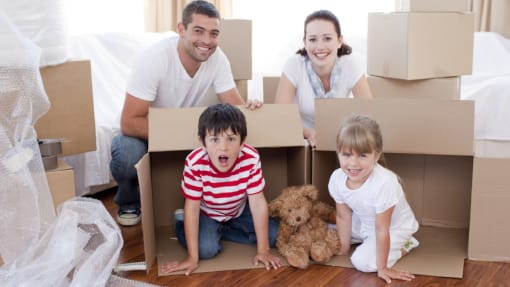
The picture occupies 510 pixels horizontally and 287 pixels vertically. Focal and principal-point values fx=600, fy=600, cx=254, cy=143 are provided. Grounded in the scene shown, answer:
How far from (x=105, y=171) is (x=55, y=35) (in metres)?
0.62

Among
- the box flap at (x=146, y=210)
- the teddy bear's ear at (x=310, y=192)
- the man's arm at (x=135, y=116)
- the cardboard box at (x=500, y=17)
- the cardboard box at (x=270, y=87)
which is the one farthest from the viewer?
the cardboard box at (x=500, y=17)

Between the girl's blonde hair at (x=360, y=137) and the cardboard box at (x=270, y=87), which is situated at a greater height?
the cardboard box at (x=270, y=87)

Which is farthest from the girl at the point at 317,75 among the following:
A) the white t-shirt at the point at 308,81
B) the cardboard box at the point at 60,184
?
the cardboard box at the point at 60,184

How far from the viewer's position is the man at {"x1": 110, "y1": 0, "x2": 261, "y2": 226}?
190cm

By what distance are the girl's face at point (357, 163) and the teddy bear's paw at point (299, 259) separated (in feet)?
0.81

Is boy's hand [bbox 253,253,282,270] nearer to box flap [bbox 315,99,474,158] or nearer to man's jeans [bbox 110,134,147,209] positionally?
box flap [bbox 315,99,474,158]

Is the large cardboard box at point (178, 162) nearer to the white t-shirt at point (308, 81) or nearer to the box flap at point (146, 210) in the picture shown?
the box flap at point (146, 210)

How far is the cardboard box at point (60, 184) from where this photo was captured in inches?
61.7

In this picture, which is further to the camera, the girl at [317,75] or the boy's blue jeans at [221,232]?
the girl at [317,75]

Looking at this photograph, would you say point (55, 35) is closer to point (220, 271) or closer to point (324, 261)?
point (220, 271)

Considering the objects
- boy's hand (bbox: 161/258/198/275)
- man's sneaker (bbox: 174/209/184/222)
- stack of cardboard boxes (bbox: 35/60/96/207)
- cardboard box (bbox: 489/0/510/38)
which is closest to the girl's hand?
boy's hand (bbox: 161/258/198/275)

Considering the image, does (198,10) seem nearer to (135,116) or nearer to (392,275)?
(135,116)

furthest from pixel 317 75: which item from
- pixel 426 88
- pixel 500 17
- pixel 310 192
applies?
pixel 500 17

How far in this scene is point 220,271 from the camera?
5.28 ft
